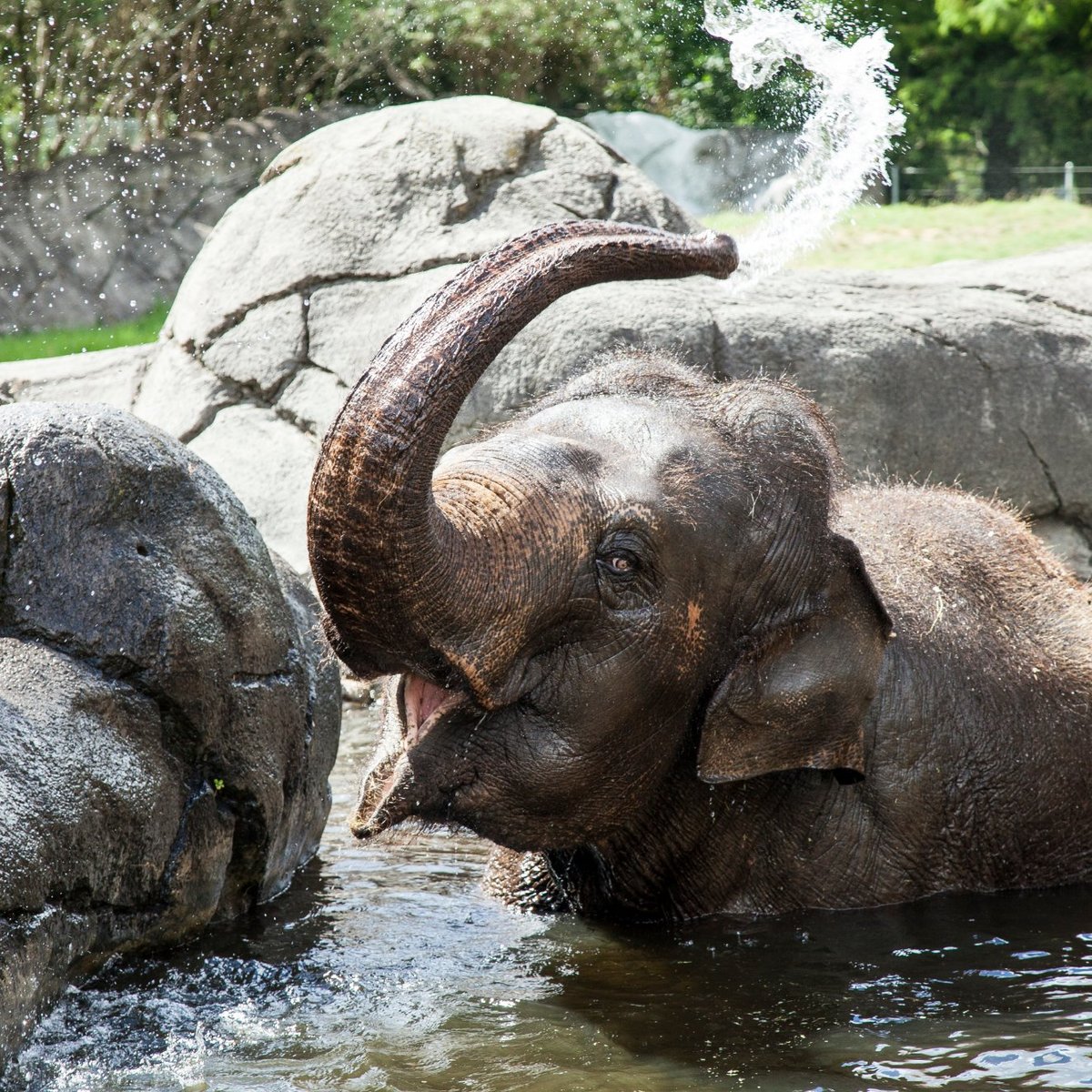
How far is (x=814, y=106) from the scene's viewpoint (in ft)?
48.2

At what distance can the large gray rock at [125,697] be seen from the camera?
3701 millimetres

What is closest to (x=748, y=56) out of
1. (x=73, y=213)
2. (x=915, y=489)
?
(x=73, y=213)

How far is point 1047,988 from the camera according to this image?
3.97 m

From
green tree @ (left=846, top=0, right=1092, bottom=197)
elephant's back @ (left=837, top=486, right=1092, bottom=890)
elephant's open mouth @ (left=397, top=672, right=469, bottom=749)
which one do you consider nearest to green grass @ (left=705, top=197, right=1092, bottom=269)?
green tree @ (left=846, top=0, right=1092, bottom=197)

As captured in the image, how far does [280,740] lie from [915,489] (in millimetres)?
2139

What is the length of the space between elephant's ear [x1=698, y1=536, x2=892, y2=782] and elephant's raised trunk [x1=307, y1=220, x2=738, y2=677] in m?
0.84

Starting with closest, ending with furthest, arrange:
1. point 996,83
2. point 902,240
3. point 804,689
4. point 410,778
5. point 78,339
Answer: point 410,778 < point 804,689 < point 78,339 < point 902,240 < point 996,83

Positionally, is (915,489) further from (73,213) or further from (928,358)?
(73,213)

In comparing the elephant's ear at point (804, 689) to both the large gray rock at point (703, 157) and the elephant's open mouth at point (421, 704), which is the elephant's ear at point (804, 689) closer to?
the elephant's open mouth at point (421, 704)

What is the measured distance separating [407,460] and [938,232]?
15621mm

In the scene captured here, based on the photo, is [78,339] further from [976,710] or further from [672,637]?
Result: [672,637]

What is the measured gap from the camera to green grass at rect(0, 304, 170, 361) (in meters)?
15.7

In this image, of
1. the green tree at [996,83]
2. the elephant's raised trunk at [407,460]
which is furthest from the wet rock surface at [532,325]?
the green tree at [996,83]

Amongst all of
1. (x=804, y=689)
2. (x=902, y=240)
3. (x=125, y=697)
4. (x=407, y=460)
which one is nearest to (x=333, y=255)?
(x=125, y=697)
